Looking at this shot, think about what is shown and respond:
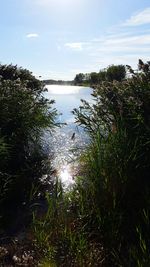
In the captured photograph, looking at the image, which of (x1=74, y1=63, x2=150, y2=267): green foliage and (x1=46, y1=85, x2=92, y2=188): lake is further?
(x1=46, y1=85, x2=92, y2=188): lake

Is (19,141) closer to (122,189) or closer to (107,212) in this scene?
(122,189)

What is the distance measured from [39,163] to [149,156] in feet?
10.5

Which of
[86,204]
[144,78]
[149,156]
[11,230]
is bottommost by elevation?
[11,230]

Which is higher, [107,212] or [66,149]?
[107,212]

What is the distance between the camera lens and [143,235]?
462 centimetres

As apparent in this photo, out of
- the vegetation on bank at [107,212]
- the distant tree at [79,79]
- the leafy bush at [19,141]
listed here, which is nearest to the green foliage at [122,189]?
the vegetation on bank at [107,212]

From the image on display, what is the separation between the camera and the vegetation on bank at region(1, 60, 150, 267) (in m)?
4.38

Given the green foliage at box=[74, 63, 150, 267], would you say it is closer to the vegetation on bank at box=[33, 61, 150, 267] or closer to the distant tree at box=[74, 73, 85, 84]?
the vegetation on bank at box=[33, 61, 150, 267]

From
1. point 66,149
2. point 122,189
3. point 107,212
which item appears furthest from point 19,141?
point 107,212

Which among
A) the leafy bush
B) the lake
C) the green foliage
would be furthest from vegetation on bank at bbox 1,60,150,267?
the lake

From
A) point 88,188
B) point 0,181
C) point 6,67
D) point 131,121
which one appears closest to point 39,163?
point 0,181

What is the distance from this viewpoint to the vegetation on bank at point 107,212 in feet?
14.4

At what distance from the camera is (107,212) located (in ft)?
15.8

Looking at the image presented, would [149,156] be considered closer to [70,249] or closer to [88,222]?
[88,222]
